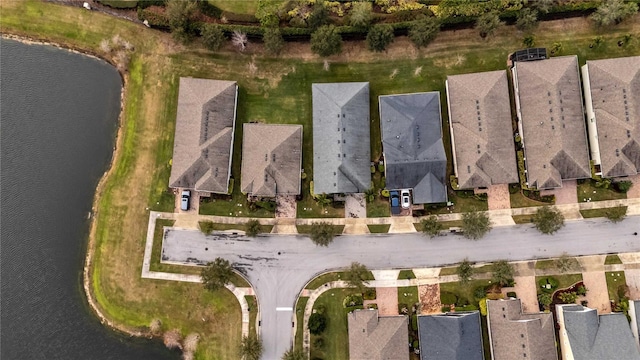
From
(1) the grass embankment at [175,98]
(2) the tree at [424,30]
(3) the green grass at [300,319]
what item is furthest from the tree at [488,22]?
(3) the green grass at [300,319]

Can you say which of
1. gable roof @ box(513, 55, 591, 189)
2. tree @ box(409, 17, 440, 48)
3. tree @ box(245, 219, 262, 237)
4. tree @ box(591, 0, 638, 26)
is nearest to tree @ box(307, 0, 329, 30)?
tree @ box(409, 17, 440, 48)

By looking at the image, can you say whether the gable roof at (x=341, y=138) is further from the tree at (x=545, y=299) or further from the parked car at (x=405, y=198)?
the tree at (x=545, y=299)

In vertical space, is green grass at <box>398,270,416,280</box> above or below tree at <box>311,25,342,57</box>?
below

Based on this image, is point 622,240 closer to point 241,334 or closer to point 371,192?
point 371,192

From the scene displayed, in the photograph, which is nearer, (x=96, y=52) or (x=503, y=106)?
(x=503, y=106)

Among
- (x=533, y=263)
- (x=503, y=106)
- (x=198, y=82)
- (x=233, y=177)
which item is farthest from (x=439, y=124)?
(x=198, y=82)

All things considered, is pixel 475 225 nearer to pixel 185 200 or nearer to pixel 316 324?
pixel 316 324

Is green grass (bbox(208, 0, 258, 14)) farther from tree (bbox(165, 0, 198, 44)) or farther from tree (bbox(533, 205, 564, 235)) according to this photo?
tree (bbox(533, 205, 564, 235))

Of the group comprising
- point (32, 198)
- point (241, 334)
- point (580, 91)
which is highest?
point (580, 91)
